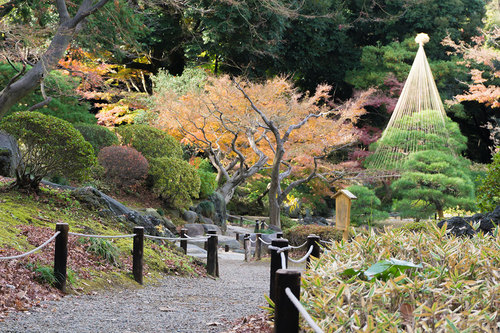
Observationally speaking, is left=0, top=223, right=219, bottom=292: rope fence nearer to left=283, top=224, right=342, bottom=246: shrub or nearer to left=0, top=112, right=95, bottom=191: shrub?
left=0, top=112, right=95, bottom=191: shrub

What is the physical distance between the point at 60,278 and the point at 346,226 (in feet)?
22.1

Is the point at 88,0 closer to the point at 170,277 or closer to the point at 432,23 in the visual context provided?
the point at 170,277

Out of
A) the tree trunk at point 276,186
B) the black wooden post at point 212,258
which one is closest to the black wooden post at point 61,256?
the black wooden post at point 212,258

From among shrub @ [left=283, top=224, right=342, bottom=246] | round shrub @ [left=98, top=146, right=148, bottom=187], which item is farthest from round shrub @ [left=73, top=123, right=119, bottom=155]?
shrub @ [left=283, top=224, right=342, bottom=246]

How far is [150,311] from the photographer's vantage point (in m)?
4.41

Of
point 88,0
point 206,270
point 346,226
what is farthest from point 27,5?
point 346,226

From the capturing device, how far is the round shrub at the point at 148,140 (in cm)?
1335

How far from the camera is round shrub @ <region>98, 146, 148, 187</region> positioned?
1159 cm

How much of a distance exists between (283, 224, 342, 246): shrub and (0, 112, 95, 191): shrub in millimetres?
6373

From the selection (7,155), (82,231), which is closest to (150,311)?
(82,231)

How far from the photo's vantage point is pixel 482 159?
2294cm

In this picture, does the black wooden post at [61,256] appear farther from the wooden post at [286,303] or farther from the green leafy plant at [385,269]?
the wooden post at [286,303]

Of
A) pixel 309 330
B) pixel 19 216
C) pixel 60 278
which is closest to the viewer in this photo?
pixel 309 330

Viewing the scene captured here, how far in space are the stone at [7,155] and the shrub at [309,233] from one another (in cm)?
666
